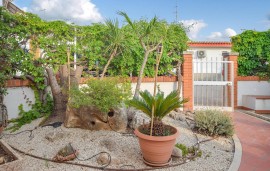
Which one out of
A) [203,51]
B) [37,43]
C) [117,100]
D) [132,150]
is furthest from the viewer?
[203,51]

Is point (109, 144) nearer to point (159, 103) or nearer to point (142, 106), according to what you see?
point (142, 106)

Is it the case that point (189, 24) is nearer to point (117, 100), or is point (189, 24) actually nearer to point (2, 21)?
point (117, 100)

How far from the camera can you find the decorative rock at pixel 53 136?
17.0 feet

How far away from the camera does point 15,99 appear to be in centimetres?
699

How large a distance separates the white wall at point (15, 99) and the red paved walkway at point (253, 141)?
5.85 m

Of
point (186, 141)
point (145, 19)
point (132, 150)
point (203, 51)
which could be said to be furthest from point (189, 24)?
point (203, 51)

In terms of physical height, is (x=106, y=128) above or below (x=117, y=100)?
below

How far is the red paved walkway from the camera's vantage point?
4551 millimetres

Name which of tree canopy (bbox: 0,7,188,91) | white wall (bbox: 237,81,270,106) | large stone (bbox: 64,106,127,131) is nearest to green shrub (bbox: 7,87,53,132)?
tree canopy (bbox: 0,7,188,91)

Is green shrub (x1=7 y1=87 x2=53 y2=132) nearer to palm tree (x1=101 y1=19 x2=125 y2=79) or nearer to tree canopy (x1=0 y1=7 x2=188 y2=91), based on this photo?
tree canopy (x1=0 y1=7 x2=188 y2=91)

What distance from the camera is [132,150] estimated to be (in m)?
4.88

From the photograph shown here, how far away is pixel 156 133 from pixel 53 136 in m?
2.27

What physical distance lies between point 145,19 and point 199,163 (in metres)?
5.57

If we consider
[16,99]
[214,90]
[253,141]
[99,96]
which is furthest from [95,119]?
[214,90]
